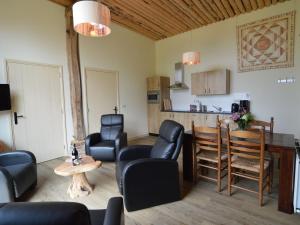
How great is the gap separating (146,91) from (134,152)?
12.9 feet

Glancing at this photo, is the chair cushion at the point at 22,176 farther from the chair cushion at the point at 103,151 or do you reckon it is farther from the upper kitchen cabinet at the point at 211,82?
the upper kitchen cabinet at the point at 211,82

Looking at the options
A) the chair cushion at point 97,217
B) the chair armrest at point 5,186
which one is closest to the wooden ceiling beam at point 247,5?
the chair cushion at point 97,217

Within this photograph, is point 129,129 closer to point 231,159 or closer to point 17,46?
point 17,46

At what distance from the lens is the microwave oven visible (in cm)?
624

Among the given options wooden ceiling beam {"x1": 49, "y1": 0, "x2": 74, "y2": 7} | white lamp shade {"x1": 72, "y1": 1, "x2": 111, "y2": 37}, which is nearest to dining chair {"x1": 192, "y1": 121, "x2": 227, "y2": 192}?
white lamp shade {"x1": 72, "y1": 1, "x2": 111, "y2": 37}

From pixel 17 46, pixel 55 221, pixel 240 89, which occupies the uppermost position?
pixel 17 46

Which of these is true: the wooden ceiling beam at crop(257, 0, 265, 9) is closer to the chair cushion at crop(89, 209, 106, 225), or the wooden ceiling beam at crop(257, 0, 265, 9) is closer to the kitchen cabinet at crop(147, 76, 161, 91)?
the kitchen cabinet at crop(147, 76, 161, 91)

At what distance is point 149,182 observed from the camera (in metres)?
2.24

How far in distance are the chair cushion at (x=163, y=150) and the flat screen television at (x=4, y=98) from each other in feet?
9.10

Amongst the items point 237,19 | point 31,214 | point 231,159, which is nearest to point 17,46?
point 31,214

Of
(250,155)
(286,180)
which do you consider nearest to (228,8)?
(250,155)

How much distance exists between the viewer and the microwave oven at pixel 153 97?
20.5 ft

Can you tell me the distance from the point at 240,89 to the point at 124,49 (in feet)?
11.4

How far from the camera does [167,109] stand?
6.30m
